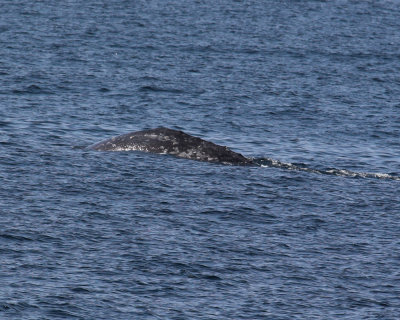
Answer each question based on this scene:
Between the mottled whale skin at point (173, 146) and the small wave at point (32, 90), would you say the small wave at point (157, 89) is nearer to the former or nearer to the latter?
the small wave at point (32, 90)

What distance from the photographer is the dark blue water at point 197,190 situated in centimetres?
2662

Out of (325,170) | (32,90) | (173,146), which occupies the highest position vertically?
(173,146)

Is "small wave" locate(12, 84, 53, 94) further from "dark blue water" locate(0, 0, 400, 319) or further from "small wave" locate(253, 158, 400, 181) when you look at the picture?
"small wave" locate(253, 158, 400, 181)

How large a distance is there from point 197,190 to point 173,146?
5.77 meters

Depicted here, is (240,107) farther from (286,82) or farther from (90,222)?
(90,222)

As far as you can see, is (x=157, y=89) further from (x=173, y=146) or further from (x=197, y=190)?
(x=197, y=190)

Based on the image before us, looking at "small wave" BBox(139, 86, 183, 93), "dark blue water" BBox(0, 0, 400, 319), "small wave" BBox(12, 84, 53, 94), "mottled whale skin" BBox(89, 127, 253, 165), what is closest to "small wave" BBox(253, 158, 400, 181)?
"dark blue water" BBox(0, 0, 400, 319)

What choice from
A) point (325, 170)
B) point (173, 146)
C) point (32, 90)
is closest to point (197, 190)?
point (173, 146)

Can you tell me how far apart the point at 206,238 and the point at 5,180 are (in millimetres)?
9215

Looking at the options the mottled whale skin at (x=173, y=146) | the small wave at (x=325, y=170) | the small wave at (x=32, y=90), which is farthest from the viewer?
the small wave at (x=32, y=90)

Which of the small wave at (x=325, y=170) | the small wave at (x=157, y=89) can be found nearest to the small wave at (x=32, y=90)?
the small wave at (x=157, y=89)

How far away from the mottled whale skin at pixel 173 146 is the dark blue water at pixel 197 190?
0.84 meters

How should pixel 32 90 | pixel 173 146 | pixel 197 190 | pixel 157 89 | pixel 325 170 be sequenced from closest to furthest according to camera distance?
pixel 197 190 < pixel 325 170 < pixel 173 146 < pixel 32 90 < pixel 157 89

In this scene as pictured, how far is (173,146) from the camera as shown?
4175cm
